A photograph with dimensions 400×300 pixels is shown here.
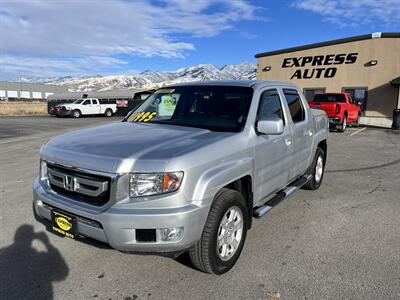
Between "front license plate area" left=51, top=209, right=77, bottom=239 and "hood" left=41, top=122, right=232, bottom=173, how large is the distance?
46 centimetres

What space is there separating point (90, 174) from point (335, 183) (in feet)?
17.3

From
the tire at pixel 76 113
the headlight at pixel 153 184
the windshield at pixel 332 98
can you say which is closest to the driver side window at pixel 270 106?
the headlight at pixel 153 184

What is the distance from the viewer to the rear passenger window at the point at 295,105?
4834 mm

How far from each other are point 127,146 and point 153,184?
0.49 meters

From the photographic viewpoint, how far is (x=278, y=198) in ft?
14.0

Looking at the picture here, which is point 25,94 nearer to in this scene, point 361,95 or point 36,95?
point 36,95

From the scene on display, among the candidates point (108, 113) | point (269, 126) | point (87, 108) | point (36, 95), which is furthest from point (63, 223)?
point (36, 95)

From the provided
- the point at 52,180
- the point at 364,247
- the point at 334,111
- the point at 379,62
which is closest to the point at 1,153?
the point at 52,180

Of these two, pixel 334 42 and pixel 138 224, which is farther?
pixel 334 42

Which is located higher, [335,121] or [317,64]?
[317,64]

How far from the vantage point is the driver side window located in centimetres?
402

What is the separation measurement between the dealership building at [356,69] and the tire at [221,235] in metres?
22.4

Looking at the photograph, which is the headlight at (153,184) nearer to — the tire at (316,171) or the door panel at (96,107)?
the tire at (316,171)

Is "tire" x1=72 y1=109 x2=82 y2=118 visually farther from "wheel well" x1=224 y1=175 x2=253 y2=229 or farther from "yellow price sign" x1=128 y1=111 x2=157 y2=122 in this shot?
"wheel well" x1=224 y1=175 x2=253 y2=229
